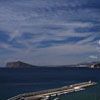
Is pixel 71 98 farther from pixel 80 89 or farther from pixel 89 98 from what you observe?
pixel 80 89

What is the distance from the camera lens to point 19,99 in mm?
90938

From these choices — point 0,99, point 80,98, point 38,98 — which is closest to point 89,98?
point 80,98

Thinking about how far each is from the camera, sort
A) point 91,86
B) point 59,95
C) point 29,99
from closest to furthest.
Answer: point 29,99 < point 59,95 < point 91,86

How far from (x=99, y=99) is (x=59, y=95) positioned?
12634 mm

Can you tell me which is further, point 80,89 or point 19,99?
point 80,89

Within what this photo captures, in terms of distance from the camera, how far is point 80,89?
114m

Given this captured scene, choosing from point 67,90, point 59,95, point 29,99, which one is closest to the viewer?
point 29,99

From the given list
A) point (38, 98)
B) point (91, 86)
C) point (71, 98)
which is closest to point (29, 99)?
point (38, 98)

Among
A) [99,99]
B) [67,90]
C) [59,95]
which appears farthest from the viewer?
[67,90]

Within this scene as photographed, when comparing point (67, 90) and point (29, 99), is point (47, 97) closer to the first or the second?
point (29, 99)

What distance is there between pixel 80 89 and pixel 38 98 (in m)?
26.4

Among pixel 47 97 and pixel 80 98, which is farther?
pixel 80 98

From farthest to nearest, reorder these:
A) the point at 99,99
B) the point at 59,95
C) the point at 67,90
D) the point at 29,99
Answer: the point at 67,90 < the point at 59,95 < the point at 99,99 < the point at 29,99

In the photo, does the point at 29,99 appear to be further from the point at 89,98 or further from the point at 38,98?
the point at 89,98
